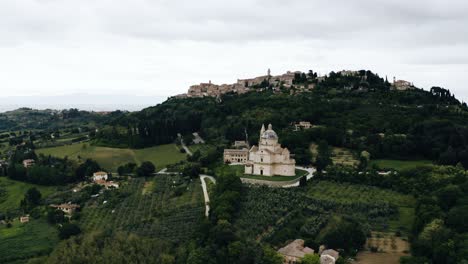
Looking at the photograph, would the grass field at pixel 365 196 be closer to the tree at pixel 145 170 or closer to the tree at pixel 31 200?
the tree at pixel 145 170

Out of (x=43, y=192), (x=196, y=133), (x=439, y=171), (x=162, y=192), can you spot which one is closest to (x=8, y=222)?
(x=43, y=192)

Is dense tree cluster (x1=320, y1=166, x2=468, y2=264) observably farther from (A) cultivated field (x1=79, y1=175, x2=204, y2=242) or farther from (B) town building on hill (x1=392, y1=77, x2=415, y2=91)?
(B) town building on hill (x1=392, y1=77, x2=415, y2=91)

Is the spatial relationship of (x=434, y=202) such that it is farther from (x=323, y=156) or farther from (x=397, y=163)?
(x=397, y=163)

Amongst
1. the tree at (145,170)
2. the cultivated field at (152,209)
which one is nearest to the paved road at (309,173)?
the cultivated field at (152,209)

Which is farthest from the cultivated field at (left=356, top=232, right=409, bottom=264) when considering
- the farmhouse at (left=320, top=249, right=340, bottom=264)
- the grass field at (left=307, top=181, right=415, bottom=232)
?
the grass field at (left=307, top=181, right=415, bottom=232)

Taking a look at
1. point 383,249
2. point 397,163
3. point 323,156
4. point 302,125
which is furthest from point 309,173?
point 383,249

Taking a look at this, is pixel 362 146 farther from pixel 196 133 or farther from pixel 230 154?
pixel 196 133
